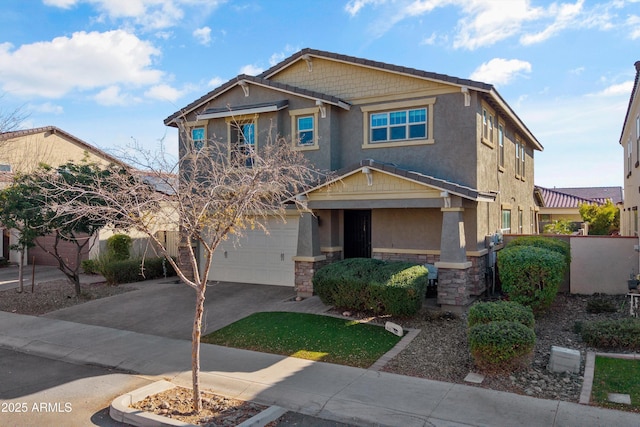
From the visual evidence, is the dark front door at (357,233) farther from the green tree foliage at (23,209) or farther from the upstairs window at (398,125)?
the green tree foliage at (23,209)

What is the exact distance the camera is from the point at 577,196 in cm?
4091

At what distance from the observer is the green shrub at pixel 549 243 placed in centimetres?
1303

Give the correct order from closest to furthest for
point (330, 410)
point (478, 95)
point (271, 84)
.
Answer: point (330, 410) → point (478, 95) → point (271, 84)

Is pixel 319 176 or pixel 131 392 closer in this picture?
pixel 131 392

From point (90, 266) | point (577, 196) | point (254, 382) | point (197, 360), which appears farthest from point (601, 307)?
point (577, 196)

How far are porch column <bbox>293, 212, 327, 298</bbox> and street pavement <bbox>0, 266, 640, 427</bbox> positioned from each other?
4.67ft

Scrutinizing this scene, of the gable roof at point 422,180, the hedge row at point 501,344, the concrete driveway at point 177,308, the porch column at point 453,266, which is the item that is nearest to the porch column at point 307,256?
the concrete driveway at point 177,308

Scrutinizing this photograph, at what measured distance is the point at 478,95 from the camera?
43.9ft

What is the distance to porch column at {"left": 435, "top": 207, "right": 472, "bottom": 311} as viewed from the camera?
11648 mm

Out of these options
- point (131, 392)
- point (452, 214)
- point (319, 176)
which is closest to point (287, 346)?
point (131, 392)

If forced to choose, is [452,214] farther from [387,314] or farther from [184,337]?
[184,337]

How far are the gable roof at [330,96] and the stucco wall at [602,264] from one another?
194 inches

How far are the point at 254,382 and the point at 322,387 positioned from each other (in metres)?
1.14

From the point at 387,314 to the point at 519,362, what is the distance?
3.87m
